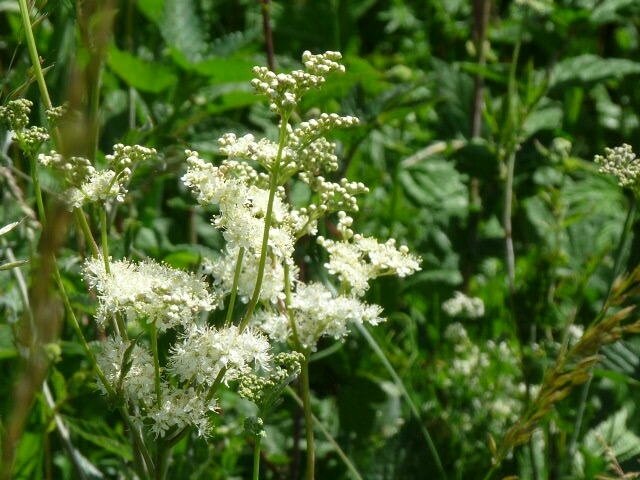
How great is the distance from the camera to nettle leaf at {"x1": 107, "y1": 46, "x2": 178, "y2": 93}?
1.86 m

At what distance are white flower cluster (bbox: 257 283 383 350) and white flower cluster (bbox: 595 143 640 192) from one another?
41 cm

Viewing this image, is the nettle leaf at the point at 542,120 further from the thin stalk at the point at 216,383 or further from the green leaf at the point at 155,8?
the thin stalk at the point at 216,383

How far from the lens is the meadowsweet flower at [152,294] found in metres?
0.94

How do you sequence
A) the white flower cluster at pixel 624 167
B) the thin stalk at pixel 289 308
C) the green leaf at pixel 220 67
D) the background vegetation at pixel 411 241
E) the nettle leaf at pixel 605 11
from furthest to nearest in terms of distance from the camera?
the nettle leaf at pixel 605 11, the green leaf at pixel 220 67, the background vegetation at pixel 411 241, the white flower cluster at pixel 624 167, the thin stalk at pixel 289 308

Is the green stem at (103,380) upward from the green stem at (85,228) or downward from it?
downward

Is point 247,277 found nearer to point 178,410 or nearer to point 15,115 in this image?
point 178,410

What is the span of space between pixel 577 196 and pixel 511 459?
833 mm

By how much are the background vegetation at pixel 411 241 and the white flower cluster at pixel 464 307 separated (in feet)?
0.11

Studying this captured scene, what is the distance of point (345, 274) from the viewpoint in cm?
110

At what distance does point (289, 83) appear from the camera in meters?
0.98

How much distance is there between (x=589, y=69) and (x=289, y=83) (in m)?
1.50

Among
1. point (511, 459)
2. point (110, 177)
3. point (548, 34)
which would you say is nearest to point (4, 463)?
point (110, 177)

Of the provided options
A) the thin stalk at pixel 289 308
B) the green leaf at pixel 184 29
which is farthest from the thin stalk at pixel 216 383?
the green leaf at pixel 184 29

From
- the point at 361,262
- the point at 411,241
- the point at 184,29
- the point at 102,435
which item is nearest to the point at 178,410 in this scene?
the point at 361,262
